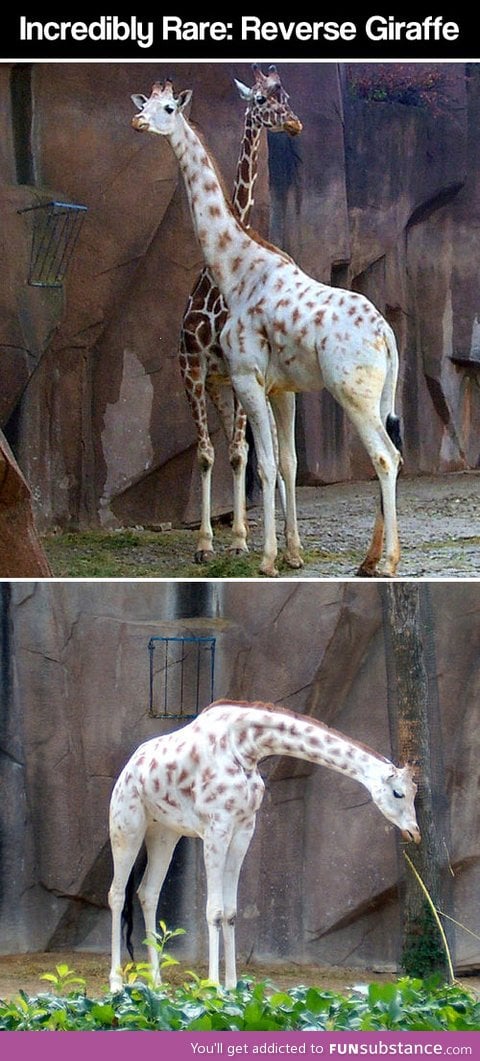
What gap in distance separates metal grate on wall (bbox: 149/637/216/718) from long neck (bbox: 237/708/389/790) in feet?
5.60

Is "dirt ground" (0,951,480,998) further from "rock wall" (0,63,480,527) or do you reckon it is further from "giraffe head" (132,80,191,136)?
"giraffe head" (132,80,191,136)

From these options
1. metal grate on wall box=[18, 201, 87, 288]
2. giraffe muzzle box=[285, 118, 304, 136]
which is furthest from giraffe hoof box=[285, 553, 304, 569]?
metal grate on wall box=[18, 201, 87, 288]

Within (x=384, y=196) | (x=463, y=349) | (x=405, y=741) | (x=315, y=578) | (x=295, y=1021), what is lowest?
(x=295, y=1021)

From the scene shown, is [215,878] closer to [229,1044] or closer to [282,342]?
[229,1044]

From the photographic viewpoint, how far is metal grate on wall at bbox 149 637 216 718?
24.1 ft

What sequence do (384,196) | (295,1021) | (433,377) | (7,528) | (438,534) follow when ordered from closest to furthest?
(295,1021) < (7,528) < (438,534) < (384,196) < (433,377)

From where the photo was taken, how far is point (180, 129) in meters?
6.32

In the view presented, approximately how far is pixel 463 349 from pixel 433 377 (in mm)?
363

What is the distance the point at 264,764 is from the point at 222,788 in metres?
1.93

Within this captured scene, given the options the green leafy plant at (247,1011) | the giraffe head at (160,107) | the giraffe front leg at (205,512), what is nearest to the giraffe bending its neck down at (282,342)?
the giraffe head at (160,107)

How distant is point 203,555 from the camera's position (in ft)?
22.4

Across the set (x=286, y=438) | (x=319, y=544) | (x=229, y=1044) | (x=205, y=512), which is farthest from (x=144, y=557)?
(x=229, y=1044)
